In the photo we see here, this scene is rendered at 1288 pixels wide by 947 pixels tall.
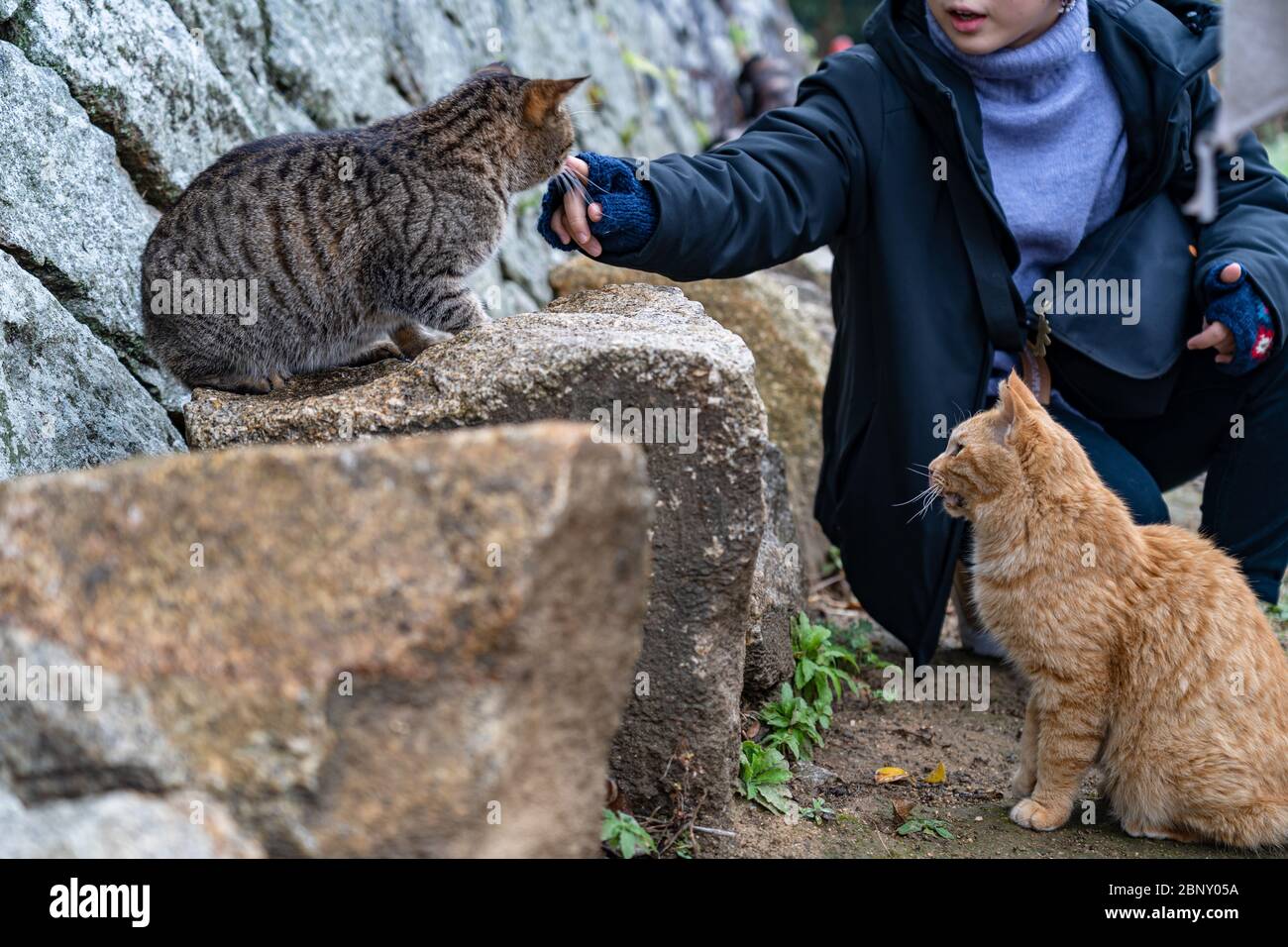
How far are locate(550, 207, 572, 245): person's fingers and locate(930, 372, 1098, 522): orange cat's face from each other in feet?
4.10

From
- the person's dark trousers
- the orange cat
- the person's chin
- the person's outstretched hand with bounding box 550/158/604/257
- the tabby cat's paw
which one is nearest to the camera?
the orange cat

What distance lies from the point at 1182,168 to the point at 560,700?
313 centimetres

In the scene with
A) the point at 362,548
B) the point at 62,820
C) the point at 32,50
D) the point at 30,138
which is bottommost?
the point at 62,820

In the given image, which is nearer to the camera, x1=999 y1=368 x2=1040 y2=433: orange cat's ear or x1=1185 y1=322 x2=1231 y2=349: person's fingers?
x1=999 y1=368 x2=1040 y2=433: orange cat's ear

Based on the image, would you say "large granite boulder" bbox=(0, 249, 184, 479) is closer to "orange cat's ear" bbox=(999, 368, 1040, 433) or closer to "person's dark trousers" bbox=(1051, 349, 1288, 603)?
"orange cat's ear" bbox=(999, 368, 1040, 433)

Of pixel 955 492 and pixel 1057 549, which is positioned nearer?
pixel 1057 549

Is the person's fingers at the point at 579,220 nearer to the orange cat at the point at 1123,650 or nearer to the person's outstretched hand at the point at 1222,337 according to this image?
the orange cat at the point at 1123,650

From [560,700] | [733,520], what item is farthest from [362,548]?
[733,520]

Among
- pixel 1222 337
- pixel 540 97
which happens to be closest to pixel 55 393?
pixel 540 97

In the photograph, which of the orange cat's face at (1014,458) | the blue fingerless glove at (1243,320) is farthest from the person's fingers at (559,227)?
the blue fingerless glove at (1243,320)

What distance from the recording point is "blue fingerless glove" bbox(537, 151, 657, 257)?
10.1ft

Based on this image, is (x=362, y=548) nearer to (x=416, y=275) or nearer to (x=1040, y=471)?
(x=416, y=275)

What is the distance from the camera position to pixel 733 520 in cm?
272

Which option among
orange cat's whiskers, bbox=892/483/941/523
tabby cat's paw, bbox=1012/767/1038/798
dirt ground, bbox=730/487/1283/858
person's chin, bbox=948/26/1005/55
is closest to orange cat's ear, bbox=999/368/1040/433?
orange cat's whiskers, bbox=892/483/941/523
